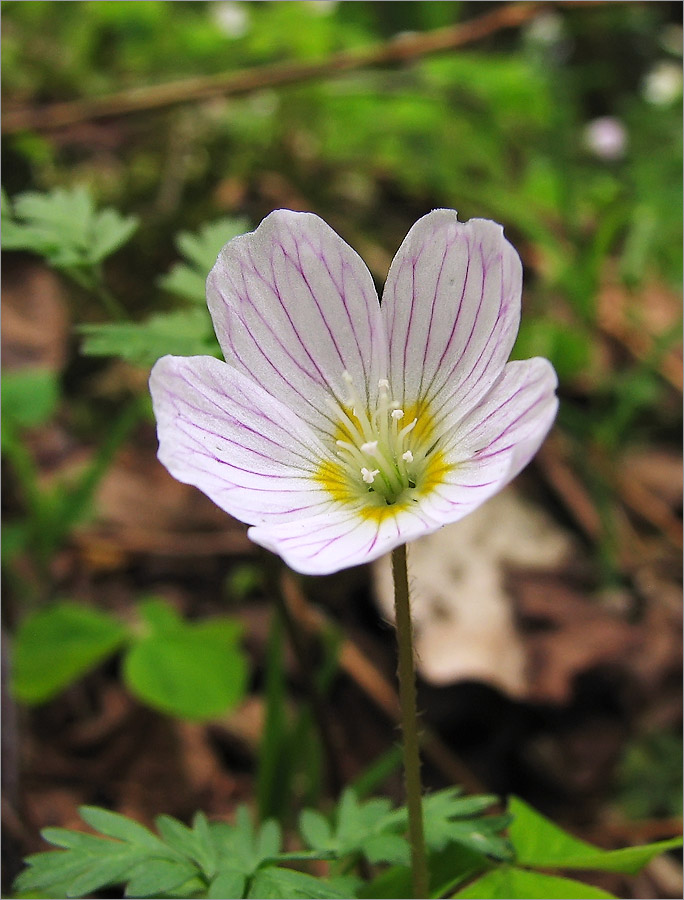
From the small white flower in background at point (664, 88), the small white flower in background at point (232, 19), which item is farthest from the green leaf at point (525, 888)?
the small white flower in background at point (664, 88)

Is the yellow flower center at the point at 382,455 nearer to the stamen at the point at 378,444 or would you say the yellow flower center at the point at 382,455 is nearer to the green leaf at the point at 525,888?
the stamen at the point at 378,444

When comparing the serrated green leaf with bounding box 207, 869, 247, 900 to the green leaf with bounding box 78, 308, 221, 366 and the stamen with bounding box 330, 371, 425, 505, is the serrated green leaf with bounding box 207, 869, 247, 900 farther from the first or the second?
the green leaf with bounding box 78, 308, 221, 366

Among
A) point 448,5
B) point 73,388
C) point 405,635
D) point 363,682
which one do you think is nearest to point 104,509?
point 73,388

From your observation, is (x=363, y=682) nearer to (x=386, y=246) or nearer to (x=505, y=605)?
(x=505, y=605)

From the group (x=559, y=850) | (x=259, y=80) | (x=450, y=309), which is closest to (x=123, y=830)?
(x=559, y=850)

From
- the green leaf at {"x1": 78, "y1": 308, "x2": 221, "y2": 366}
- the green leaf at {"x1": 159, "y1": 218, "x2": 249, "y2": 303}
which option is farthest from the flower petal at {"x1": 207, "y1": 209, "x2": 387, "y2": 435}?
the green leaf at {"x1": 159, "y1": 218, "x2": 249, "y2": 303}

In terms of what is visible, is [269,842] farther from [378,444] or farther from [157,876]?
[378,444]
